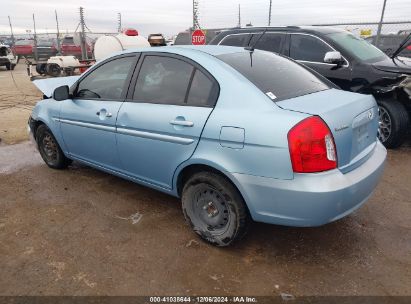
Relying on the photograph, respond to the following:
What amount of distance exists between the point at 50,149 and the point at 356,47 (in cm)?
483

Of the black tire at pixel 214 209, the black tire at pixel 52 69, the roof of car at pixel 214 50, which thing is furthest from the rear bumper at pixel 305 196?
the black tire at pixel 52 69

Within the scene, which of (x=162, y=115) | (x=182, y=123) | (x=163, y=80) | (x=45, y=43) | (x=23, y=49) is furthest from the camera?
(x=23, y=49)

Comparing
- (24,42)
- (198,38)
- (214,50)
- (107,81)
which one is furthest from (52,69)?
(24,42)

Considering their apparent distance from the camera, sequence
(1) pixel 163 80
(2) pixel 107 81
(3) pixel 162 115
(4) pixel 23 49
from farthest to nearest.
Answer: (4) pixel 23 49 → (2) pixel 107 81 → (1) pixel 163 80 → (3) pixel 162 115

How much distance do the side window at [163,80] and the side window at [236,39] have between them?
3.67 metres

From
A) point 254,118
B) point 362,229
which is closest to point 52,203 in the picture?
point 254,118

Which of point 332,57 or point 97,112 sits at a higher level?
point 332,57

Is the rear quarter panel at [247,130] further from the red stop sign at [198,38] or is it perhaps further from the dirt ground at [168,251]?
the red stop sign at [198,38]

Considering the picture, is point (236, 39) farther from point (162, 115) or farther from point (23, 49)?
point (23, 49)

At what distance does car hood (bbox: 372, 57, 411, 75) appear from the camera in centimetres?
521

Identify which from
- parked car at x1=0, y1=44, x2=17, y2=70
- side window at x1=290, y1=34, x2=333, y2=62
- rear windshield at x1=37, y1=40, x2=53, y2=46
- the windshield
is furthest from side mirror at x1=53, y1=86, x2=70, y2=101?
rear windshield at x1=37, y1=40, x2=53, y2=46

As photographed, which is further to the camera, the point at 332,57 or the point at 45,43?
the point at 45,43

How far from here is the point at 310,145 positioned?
2.43 meters

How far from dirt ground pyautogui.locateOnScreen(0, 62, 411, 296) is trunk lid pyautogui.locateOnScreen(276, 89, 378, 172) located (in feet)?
2.59
